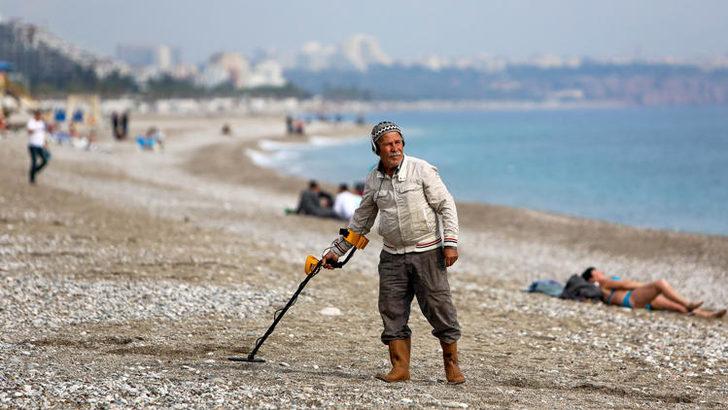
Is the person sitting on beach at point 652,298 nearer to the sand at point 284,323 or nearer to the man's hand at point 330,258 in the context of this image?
the sand at point 284,323

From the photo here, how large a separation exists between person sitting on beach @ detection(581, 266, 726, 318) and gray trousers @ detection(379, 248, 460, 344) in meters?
6.23

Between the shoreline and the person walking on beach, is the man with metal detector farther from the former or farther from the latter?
the person walking on beach

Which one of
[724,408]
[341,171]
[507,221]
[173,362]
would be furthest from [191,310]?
[341,171]

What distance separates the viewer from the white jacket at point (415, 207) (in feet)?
23.8

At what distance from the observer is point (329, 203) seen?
23.6 m

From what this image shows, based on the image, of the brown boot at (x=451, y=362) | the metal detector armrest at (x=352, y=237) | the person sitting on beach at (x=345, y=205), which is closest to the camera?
the brown boot at (x=451, y=362)

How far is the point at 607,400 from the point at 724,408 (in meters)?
0.93

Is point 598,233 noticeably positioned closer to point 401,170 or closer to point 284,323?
point 284,323

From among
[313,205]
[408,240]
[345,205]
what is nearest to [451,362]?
[408,240]

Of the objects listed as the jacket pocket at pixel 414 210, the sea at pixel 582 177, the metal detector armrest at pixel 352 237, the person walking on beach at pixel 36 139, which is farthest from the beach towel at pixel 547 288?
the sea at pixel 582 177

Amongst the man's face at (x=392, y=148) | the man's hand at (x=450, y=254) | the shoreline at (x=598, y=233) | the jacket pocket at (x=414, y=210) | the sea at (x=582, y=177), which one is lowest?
the sea at (x=582, y=177)

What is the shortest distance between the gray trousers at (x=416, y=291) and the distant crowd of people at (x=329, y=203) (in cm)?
1463

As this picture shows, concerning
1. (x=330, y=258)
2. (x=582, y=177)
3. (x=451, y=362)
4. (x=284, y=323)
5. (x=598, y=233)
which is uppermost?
(x=330, y=258)

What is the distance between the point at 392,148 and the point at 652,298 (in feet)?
23.0
